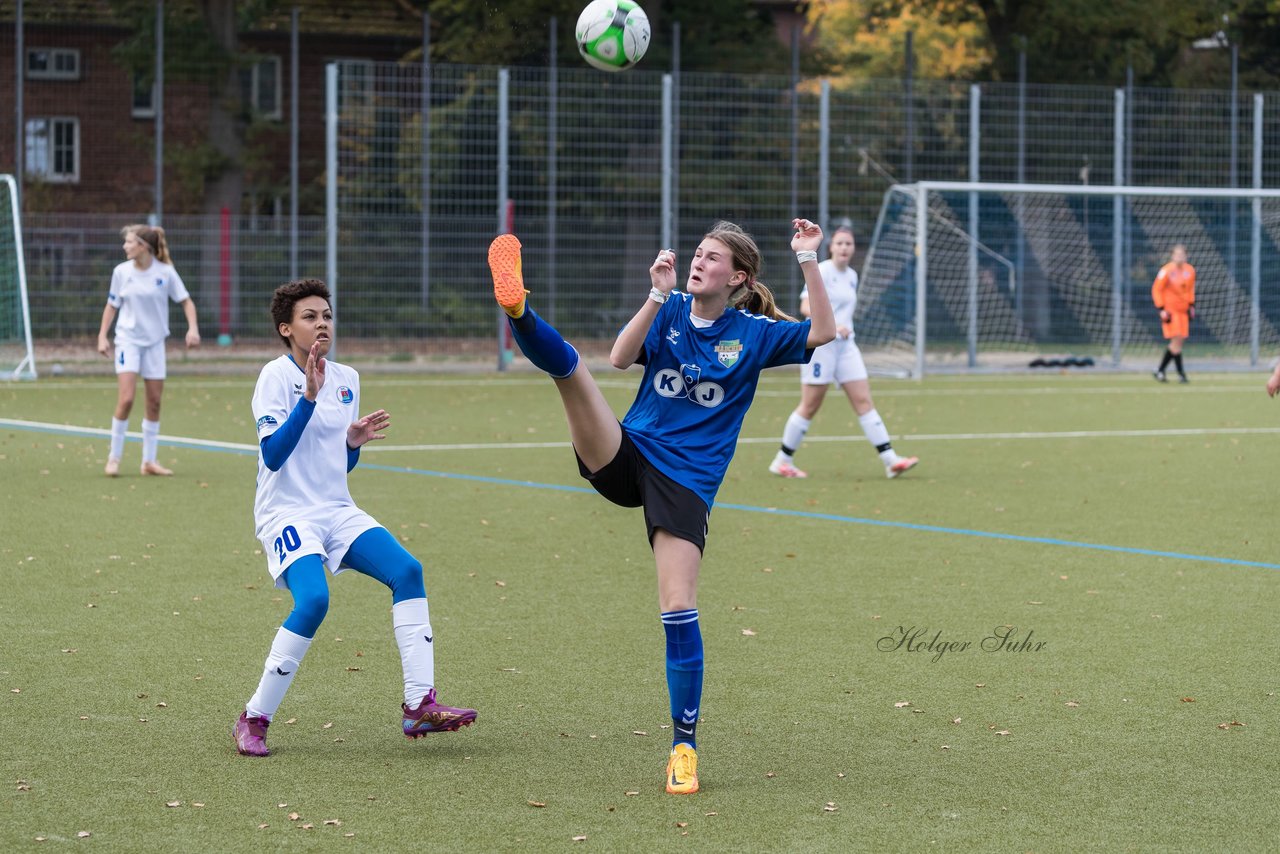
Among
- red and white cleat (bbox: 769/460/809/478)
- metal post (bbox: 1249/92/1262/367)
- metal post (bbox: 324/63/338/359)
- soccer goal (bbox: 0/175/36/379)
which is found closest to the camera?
red and white cleat (bbox: 769/460/809/478)

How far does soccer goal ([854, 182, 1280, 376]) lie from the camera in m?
26.7

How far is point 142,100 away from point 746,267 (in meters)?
30.4

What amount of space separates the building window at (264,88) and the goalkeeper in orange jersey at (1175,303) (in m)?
17.7

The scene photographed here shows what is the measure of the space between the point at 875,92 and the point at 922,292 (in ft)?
14.6

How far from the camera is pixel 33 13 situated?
31.0 m

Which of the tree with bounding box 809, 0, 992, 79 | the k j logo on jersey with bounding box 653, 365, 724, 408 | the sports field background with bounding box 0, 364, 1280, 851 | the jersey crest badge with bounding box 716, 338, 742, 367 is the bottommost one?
the sports field background with bounding box 0, 364, 1280, 851

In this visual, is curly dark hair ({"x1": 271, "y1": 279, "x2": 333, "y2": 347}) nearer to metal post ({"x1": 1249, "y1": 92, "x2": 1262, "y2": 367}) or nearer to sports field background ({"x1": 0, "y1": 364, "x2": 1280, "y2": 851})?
sports field background ({"x1": 0, "y1": 364, "x2": 1280, "y2": 851})

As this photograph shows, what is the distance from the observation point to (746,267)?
18.7 ft

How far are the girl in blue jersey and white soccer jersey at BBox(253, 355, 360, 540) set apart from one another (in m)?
0.81

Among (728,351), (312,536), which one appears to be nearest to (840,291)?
(728,351)

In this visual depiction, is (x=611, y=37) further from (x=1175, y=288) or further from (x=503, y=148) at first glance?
(x=1175, y=288)

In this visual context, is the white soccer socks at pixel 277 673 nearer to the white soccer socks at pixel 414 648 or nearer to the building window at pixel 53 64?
the white soccer socks at pixel 414 648

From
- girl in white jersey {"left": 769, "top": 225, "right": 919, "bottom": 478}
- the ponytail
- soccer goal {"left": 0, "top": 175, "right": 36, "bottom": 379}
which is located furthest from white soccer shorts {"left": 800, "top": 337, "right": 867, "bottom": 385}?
soccer goal {"left": 0, "top": 175, "right": 36, "bottom": 379}

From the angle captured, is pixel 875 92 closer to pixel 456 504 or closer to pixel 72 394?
pixel 72 394
